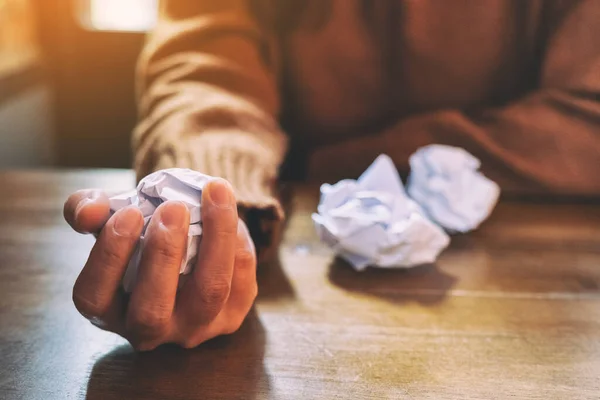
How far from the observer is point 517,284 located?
52 centimetres

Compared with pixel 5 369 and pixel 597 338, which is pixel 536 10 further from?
pixel 5 369

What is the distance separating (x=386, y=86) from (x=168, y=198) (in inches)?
18.8

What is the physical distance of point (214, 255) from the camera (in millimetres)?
385

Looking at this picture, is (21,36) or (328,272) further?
(21,36)

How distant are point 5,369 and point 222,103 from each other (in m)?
0.34

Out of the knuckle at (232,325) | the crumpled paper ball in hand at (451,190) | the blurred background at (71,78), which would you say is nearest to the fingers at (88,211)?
the knuckle at (232,325)

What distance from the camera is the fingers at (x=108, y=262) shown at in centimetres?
37

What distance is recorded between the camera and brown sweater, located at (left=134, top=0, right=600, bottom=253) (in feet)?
2.24

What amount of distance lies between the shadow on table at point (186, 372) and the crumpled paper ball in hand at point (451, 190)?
0.84ft

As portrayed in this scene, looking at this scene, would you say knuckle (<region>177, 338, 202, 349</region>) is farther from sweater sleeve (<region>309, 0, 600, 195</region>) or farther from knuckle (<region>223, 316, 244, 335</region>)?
sweater sleeve (<region>309, 0, 600, 195</region>)

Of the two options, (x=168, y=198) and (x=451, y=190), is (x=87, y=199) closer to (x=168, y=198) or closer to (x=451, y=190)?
(x=168, y=198)

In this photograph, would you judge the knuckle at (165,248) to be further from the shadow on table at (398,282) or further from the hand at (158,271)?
the shadow on table at (398,282)

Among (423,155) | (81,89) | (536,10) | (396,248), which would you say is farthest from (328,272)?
(81,89)

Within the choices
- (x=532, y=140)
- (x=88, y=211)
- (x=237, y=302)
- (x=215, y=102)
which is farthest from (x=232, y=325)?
(x=532, y=140)
